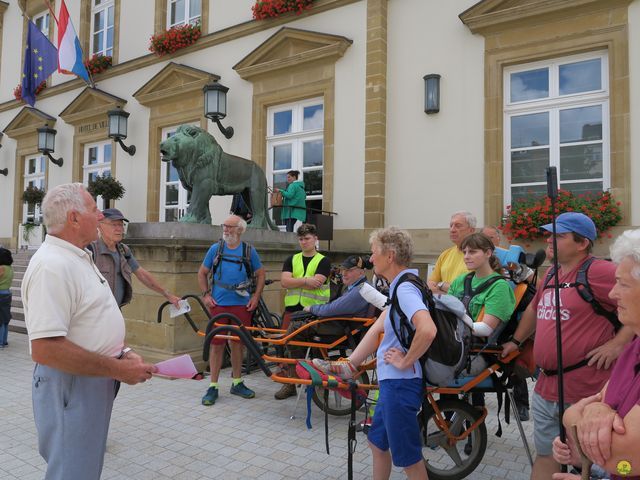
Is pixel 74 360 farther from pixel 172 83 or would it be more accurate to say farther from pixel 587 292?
pixel 172 83

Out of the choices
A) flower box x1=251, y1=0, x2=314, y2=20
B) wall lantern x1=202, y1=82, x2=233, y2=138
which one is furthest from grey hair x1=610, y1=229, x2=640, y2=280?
wall lantern x1=202, y1=82, x2=233, y2=138

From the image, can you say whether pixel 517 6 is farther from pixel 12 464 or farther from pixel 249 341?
pixel 12 464

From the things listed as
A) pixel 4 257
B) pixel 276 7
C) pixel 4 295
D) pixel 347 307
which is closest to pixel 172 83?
pixel 276 7

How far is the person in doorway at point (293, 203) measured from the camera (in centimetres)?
971

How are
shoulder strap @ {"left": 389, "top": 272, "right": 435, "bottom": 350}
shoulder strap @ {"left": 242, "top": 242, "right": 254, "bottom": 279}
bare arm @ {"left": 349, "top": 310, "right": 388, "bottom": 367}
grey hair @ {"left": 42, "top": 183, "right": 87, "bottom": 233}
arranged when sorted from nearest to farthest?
grey hair @ {"left": 42, "top": 183, "right": 87, "bottom": 233} < shoulder strap @ {"left": 389, "top": 272, "right": 435, "bottom": 350} < bare arm @ {"left": 349, "top": 310, "right": 388, "bottom": 367} < shoulder strap @ {"left": 242, "top": 242, "right": 254, "bottom": 279}

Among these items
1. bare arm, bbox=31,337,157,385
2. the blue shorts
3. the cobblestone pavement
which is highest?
bare arm, bbox=31,337,157,385

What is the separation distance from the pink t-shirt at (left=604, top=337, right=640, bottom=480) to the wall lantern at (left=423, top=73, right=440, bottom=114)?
321 inches

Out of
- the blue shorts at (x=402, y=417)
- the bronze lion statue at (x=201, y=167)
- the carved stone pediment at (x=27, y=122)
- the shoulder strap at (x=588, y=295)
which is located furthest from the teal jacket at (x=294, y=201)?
the carved stone pediment at (x=27, y=122)

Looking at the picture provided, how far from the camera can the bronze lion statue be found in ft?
21.2

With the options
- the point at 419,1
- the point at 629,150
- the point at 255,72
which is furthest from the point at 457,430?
the point at 255,72

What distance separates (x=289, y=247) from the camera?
8.05 m

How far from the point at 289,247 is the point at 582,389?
599cm

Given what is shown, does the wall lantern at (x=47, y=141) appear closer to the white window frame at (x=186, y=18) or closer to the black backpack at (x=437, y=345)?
the white window frame at (x=186, y=18)

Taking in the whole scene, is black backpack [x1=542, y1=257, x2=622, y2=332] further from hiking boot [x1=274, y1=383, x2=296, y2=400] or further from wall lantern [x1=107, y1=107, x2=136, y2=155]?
wall lantern [x1=107, y1=107, x2=136, y2=155]
